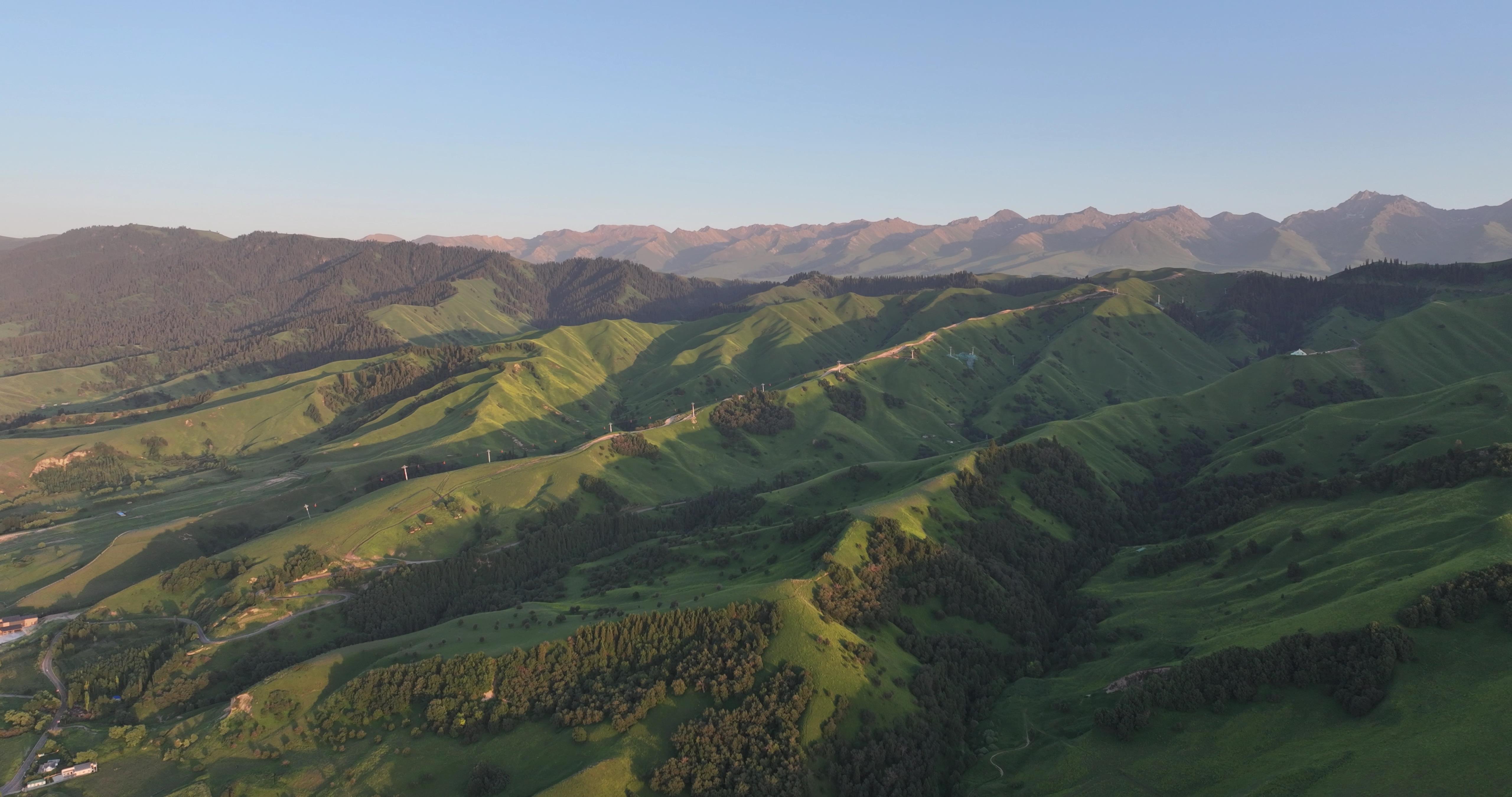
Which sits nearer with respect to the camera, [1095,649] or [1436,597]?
[1436,597]

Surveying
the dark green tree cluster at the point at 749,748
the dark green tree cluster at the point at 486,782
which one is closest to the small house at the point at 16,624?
the dark green tree cluster at the point at 486,782

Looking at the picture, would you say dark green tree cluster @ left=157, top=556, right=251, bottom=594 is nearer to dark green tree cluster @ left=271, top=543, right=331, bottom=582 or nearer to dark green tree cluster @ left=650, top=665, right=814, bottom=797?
dark green tree cluster @ left=271, top=543, right=331, bottom=582

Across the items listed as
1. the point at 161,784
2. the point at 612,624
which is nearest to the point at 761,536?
the point at 612,624

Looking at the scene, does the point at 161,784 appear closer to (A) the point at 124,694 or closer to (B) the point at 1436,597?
(A) the point at 124,694

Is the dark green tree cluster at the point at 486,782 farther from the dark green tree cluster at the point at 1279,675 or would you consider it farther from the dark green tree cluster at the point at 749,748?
the dark green tree cluster at the point at 1279,675

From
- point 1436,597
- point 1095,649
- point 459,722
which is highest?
point 1436,597

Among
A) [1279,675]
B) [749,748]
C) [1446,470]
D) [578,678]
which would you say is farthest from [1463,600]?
[578,678]

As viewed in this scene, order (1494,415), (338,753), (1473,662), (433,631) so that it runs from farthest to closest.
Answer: (1494,415)
(433,631)
(338,753)
(1473,662)
